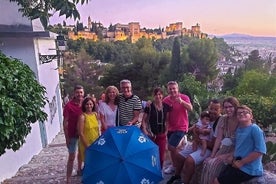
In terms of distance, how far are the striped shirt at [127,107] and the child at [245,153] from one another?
1.71m

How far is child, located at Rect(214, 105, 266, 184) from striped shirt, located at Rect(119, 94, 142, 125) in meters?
1.71

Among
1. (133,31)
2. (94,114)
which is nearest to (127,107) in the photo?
(94,114)

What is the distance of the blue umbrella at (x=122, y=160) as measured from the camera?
4402mm

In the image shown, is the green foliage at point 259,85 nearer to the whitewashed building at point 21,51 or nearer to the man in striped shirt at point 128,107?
the whitewashed building at point 21,51

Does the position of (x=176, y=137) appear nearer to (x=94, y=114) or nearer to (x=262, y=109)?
(x=94, y=114)

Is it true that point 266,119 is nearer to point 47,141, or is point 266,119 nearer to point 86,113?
point 47,141

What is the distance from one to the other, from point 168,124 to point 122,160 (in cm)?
140

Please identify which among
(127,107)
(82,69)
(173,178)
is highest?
(127,107)

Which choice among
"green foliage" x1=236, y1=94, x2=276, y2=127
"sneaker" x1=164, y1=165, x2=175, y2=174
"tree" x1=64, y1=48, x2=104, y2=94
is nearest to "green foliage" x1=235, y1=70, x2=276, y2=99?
"green foliage" x1=236, y1=94, x2=276, y2=127

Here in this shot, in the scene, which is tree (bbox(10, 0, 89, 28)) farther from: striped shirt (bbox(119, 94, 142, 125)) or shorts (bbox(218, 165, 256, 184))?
shorts (bbox(218, 165, 256, 184))

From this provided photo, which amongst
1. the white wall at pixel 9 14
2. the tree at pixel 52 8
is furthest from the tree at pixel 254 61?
the tree at pixel 52 8

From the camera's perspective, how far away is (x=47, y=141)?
12.7 m

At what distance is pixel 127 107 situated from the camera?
5.50 meters

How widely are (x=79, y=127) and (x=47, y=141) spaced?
25.6 ft
